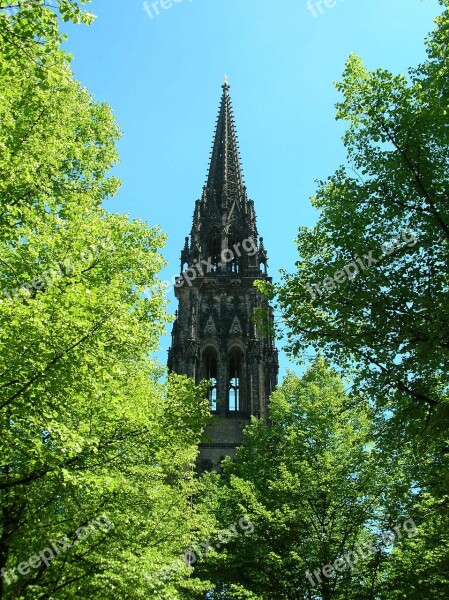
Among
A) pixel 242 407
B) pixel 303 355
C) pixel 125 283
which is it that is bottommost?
pixel 303 355

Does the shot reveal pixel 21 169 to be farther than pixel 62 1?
Yes

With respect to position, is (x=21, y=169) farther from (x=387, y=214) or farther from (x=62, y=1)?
(x=387, y=214)

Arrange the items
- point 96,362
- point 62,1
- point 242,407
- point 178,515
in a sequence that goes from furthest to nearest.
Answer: point 242,407
point 178,515
point 96,362
point 62,1

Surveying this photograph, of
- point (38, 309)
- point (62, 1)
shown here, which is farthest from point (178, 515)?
point (62, 1)

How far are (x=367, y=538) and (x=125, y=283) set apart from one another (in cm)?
1090

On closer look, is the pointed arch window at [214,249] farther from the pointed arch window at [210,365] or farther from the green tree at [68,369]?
the green tree at [68,369]

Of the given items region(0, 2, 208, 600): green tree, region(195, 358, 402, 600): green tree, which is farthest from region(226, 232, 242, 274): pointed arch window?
region(0, 2, 208, 600): green tree

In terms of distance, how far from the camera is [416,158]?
988cm

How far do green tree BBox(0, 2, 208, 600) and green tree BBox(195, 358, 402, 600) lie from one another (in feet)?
17.2

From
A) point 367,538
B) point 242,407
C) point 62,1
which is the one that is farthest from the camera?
point 242,407

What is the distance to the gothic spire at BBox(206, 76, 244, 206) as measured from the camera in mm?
54375

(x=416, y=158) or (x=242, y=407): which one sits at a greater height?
(x=242, y=407)

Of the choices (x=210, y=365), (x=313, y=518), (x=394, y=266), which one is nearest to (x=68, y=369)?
(x=394, y=266)

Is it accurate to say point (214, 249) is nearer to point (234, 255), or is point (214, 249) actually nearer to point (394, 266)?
point (234, 255)
